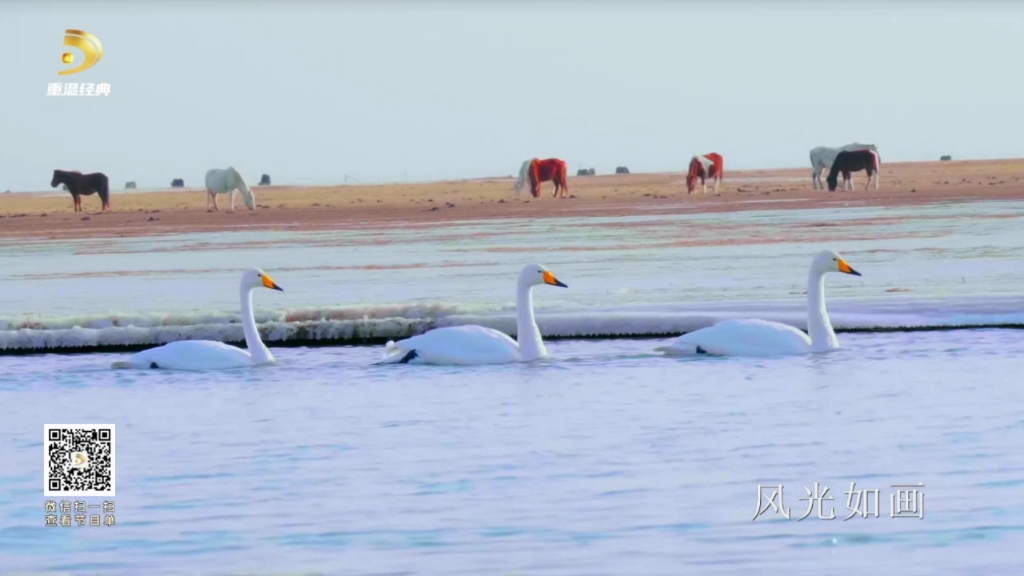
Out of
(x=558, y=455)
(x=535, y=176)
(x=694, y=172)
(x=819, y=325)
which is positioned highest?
(x=694, y=172)

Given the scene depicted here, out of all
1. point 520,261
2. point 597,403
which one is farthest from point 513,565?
point 520,261

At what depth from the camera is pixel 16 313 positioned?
14875 mm

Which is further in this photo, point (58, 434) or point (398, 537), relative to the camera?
point (58, 434)

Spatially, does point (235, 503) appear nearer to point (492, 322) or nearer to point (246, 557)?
point (246, 557)

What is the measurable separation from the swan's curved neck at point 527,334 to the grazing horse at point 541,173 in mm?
36078

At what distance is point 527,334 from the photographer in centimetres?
1176

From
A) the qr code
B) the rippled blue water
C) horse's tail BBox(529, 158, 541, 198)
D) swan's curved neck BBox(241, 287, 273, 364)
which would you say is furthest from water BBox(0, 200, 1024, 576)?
horse's tail BBox(529, 158, 541, 198)

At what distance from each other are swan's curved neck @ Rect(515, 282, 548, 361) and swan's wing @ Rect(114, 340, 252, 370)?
182cm

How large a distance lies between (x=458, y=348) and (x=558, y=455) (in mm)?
3404

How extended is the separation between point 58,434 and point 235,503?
1.07 m

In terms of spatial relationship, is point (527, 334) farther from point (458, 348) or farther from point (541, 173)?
point (541, 173)

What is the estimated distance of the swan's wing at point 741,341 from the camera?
1145cm

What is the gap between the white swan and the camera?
11.5 m

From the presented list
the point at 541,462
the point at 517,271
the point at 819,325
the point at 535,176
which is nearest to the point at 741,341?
the point at 819,325
